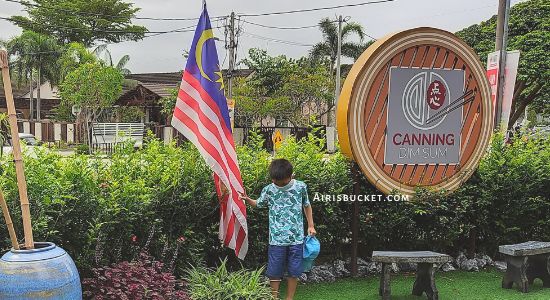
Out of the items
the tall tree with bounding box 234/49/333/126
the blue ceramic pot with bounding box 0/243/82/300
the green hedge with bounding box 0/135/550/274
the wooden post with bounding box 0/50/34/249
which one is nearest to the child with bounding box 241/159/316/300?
the green hedge with bounding box 0/135/550/274

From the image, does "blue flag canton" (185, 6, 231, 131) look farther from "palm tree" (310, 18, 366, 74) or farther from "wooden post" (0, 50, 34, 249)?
"palm tree" (310, 18, 366, 74)

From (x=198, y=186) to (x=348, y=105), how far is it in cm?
199

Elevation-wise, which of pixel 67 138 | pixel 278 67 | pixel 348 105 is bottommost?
pixel 67 138

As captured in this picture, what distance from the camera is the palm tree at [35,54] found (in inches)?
1457

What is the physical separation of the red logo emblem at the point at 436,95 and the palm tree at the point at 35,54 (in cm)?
3424

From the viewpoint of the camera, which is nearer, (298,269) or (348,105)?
(298,269)

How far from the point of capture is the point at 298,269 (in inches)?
201

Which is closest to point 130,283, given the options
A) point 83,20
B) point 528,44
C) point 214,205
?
point 214,205

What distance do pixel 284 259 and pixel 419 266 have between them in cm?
150

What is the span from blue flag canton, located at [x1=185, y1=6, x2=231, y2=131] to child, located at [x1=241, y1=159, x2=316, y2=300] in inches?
30.0

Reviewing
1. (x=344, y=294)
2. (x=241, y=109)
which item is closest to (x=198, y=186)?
(x=344, y=294)

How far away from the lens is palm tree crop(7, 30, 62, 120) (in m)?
37.0

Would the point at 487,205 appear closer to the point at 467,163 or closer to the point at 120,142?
the point at 467,163

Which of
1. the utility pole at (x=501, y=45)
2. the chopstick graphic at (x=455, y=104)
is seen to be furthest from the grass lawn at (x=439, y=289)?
the utility pole at (x=501, y=45)
